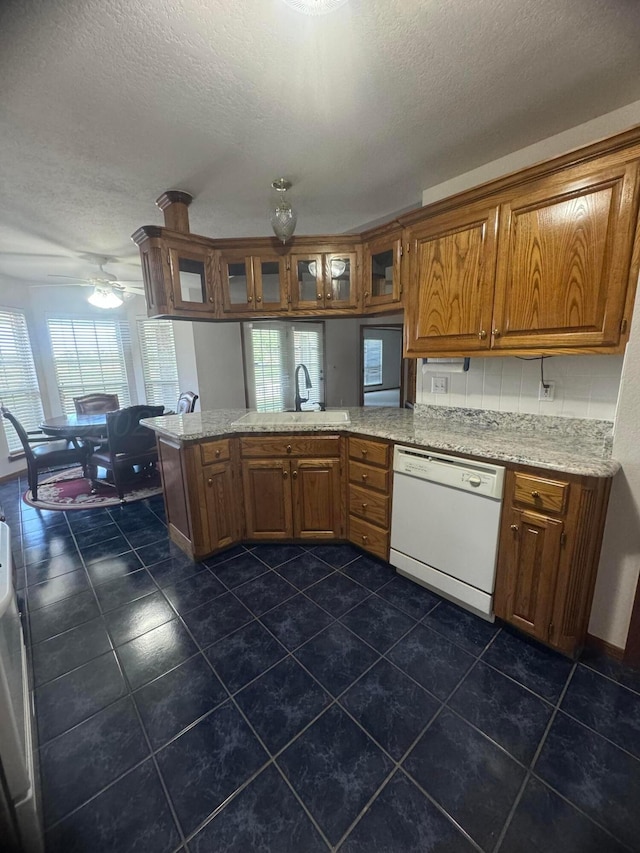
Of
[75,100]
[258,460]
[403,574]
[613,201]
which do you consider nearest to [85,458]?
[258,460]

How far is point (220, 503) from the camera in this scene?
2379 mm

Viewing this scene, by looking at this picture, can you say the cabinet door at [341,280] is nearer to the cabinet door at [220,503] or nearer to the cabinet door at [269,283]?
the cabinet door at [269,283]

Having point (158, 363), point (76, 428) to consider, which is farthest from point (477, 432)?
point (158, 363)

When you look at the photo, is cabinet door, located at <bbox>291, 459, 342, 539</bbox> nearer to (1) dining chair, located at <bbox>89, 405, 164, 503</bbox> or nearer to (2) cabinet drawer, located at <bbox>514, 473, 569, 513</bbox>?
(2) cabinet drawer, located at <bbox>514, 473, 569, 513</bbox>

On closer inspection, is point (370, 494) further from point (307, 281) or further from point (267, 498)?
point (307, 281)

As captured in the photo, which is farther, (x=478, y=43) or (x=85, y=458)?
(x=85, y=458)

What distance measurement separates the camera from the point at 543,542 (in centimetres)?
153

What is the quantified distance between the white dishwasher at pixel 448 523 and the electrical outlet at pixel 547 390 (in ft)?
2.08

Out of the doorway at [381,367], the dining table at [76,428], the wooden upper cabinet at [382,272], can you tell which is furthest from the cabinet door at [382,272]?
the doorway at [381,367]

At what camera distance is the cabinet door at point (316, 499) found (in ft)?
7.77

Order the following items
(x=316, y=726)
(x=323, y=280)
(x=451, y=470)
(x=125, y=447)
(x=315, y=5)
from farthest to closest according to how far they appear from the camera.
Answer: (x=125, y=447), (x=323, y=280), (x=451, y=470), (x=316, y=726), (x=315, y=5)

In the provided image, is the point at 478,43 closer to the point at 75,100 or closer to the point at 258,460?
the point at 75,100

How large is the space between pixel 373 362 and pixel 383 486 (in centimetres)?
577

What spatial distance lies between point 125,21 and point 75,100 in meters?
0.56
